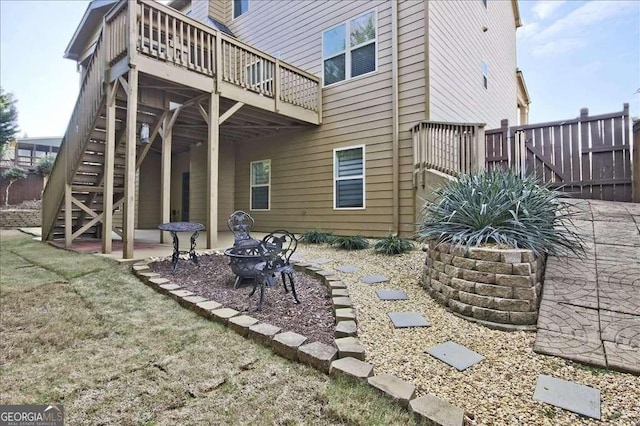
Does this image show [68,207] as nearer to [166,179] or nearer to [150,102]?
[166,179]

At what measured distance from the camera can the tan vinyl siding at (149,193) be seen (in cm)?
1138

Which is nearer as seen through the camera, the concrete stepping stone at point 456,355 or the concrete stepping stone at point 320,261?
the concrete stepping stone at point 456,355

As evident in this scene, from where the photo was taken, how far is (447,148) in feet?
18.2

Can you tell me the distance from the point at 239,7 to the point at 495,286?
1106 cm

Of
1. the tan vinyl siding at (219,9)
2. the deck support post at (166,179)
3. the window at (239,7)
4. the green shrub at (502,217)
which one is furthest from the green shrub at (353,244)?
the tan vinyl siding at (219,9)

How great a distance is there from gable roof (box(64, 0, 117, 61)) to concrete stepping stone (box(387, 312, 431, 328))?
11.0 m

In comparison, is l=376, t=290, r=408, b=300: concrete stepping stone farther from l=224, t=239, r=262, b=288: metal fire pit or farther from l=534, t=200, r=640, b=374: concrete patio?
l=224, t=239, r=262, b=288: metal fire pit

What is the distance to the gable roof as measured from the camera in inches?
371

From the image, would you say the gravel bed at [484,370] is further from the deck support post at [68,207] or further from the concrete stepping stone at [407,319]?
the deck support post at [68,207]

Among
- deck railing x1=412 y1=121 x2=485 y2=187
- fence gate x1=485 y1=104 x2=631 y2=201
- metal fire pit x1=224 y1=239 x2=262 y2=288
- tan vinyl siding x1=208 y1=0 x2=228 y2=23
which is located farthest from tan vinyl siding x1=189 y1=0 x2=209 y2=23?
metal fire pit x1=224 y1=239 x2=262 y2=288

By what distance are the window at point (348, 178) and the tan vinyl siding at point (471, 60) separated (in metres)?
1.80

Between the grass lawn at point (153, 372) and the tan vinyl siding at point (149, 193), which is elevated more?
the tan vinyl siding at point (149, 193)

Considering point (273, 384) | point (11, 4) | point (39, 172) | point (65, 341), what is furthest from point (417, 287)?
point (39, 172)

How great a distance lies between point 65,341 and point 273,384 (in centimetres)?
168
